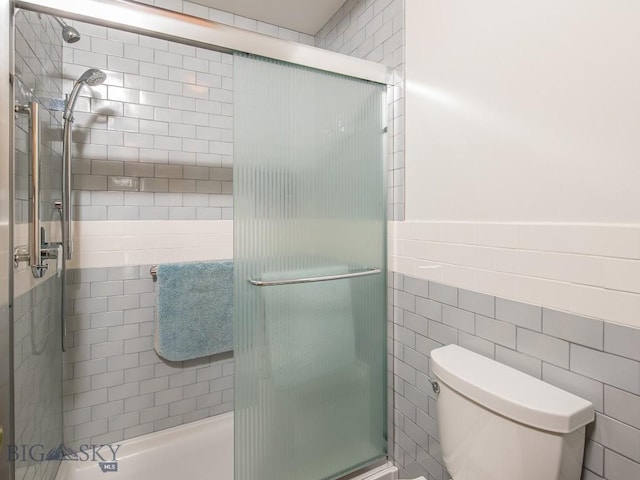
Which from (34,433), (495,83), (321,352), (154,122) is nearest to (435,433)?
(321,352)

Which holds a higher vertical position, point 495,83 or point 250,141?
point 495,83

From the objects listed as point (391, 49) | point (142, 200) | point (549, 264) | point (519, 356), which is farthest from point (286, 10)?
point (519, 356)

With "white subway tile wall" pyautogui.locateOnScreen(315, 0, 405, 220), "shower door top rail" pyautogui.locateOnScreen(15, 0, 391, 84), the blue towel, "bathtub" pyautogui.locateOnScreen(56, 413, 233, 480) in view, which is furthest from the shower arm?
"white subway tile wall" pyautogui.locateOnScreen(315, 0, 405, 220)

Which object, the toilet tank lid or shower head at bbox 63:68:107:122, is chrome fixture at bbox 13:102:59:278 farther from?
the toilet tank lid

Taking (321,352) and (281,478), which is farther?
(321,352)

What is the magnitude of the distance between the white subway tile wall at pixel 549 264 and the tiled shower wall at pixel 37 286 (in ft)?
4.88

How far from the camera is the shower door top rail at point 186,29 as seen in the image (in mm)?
979

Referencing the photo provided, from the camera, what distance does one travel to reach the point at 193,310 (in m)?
1.89

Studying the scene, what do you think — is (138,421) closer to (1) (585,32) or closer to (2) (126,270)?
(2) (126,270)

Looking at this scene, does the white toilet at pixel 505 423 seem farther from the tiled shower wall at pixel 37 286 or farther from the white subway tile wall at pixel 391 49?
the tiled shower wall at pixel 37 286

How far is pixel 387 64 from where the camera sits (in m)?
1.60

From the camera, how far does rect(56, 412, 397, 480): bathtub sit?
5.35ft

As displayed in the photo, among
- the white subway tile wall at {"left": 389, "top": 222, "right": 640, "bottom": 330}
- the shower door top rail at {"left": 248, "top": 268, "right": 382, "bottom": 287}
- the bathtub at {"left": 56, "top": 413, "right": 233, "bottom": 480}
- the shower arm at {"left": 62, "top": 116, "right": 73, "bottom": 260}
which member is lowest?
the bathtub at {"left": 56, "top": 413, "right": 233, "bottom": 480}

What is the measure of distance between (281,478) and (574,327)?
1.16m
